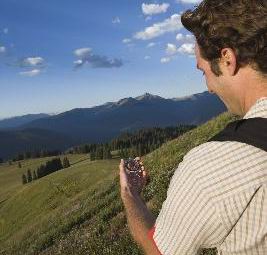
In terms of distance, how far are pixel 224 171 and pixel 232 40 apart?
834 millimetres

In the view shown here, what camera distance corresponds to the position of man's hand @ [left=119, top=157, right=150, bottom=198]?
3773 millimetres

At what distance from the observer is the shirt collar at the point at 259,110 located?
3111 millimetres

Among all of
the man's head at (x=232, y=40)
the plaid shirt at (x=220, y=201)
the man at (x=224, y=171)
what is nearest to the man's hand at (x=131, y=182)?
the man at (x=224, y=171)

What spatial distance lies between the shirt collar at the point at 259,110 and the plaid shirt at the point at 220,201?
267 millimetres

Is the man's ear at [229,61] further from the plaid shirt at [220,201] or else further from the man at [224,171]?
the plaid shirt at [220,201]

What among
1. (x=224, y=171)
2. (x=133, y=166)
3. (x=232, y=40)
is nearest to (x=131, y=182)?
(x=133, y=166)

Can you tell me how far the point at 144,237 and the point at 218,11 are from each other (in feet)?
4.86

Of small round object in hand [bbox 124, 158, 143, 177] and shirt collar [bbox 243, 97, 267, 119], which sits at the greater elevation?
shirt collar [bbox 243, 97, 267, 119]

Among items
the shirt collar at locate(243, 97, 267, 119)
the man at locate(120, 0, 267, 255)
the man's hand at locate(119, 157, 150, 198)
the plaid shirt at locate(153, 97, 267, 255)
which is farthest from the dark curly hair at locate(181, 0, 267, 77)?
the man's hand at locate(119, 157, 150, 198)

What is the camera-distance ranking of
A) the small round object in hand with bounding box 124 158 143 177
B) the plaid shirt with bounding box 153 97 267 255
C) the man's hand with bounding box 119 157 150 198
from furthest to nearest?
the small round object in hand with bounding box 124 158 143 177 < the man's hand with bounding box 119 157 150 198 < the plaid shirt with bounding box 153 97 267 255

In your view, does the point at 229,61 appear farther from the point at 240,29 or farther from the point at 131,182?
the point at 131,182

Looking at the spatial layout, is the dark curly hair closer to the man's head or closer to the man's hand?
the man's head

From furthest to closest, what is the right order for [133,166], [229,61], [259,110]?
[133,166] → [229,61] → [259,110]

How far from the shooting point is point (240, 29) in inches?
125
